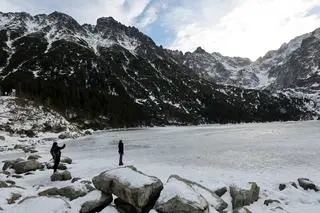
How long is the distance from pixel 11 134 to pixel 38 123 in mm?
18070

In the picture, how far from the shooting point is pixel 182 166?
3534 centimetres

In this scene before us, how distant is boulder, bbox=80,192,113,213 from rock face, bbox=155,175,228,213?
2.71 metres

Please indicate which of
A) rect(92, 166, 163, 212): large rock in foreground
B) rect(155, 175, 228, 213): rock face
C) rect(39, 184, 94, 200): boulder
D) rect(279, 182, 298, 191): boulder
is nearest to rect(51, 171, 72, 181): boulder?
rect(39, 184, 94, 200): boulder

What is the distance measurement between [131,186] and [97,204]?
2.02 metres

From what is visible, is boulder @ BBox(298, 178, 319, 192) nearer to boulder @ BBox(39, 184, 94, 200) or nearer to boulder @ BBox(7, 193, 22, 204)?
boulder @ BBox(39, 184, 94, 200)

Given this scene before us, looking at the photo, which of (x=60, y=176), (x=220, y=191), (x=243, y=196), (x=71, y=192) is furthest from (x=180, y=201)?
(x=60, y=176)

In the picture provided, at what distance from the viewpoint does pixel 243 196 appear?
821 inches

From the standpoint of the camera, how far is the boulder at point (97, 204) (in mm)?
18375

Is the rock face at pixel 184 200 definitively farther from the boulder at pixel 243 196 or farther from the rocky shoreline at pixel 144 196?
the boulder at pixel 243 196

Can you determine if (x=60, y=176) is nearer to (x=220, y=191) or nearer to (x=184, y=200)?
(x=220, y=191)

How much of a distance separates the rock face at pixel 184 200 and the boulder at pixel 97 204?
2.71 meters

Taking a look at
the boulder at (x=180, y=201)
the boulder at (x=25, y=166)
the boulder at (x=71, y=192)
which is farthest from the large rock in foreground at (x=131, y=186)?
the boulder at (x=25, y=166)

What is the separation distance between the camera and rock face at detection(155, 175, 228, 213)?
17.2m

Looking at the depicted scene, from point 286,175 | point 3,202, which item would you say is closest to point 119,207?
point 3,202
